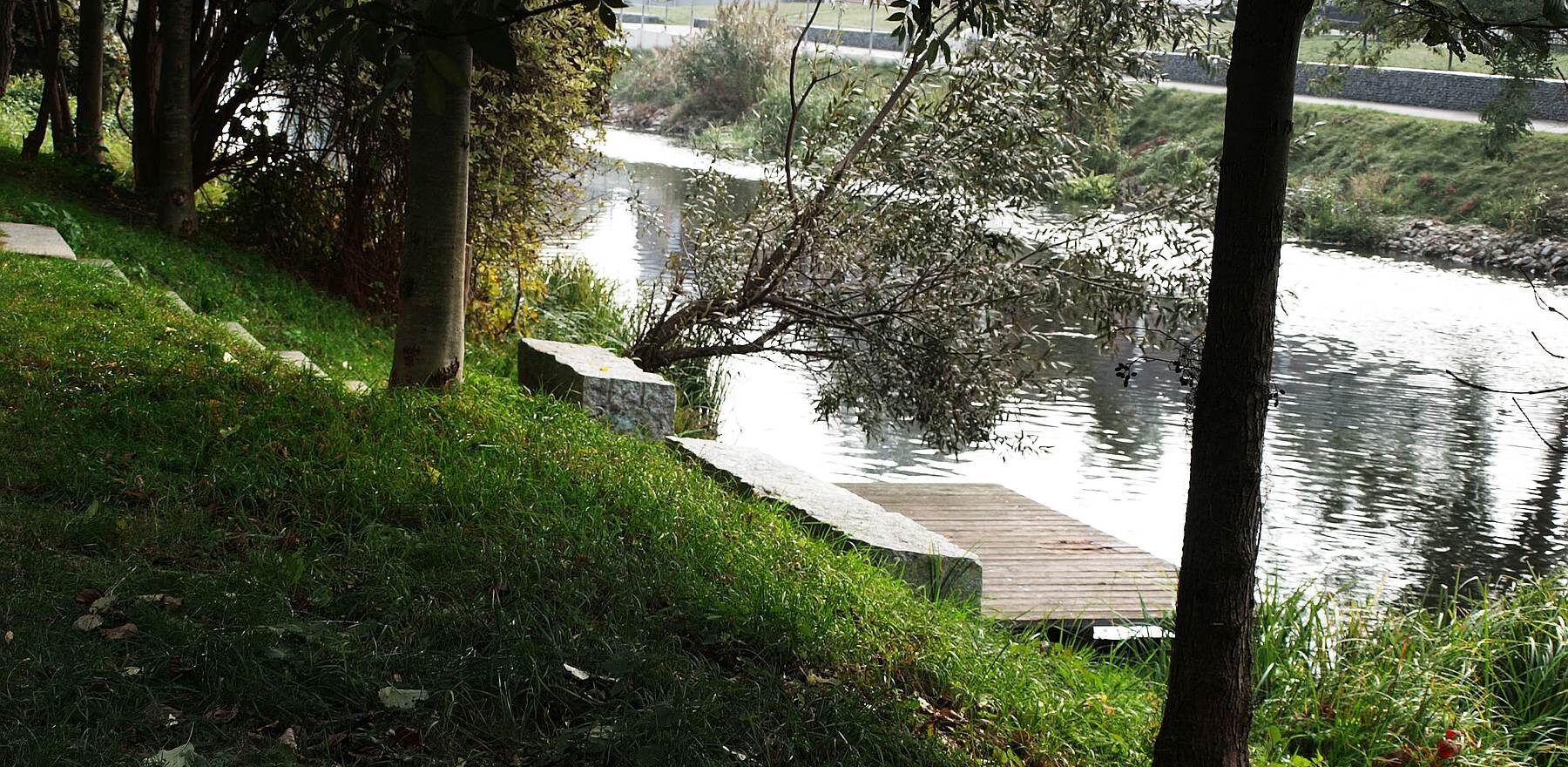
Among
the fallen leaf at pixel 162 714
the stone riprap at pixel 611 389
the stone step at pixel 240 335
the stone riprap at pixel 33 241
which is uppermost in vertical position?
the stone riprap at pixel 33 241

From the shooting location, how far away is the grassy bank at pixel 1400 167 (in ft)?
91.9

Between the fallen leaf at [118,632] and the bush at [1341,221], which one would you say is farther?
the bush at [1341,221]

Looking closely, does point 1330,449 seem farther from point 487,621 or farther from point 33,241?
point 33,241

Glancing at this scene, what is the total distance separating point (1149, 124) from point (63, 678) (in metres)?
37.1

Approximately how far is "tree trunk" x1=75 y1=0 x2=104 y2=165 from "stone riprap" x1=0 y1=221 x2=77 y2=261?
4.22 m

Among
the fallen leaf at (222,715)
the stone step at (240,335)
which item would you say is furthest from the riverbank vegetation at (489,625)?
the stone step at (240,335)

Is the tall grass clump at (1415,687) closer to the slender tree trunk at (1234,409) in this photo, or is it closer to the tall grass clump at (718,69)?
the slender tree trunk at (1234,409)

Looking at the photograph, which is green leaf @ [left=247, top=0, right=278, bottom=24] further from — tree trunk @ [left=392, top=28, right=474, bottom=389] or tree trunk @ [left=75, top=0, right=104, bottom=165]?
tree trunk @ [left=75, top=0, right=104, bottom=165]

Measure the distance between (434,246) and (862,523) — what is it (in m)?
2.36

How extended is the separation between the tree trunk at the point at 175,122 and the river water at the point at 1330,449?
3.37 m

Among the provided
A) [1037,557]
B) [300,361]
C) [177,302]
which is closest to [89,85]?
[177,302]

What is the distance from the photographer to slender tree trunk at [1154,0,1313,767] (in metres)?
3.07

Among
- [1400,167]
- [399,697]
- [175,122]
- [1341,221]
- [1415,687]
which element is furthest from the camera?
[1400,167]

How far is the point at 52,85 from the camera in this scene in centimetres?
1408
